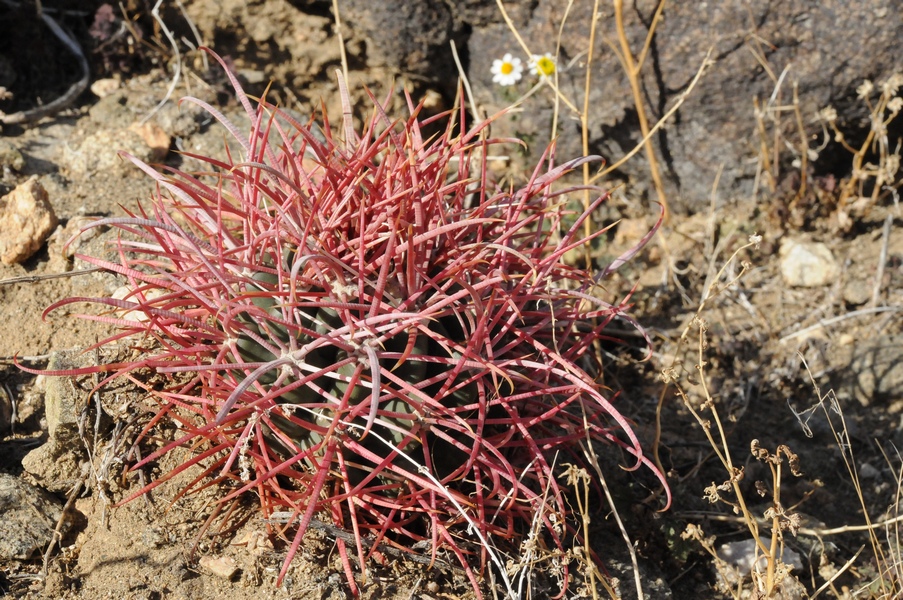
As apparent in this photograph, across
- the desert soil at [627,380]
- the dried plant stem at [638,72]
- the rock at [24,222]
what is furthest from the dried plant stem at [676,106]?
the rock at [24,222]

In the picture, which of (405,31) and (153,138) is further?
(405,31)

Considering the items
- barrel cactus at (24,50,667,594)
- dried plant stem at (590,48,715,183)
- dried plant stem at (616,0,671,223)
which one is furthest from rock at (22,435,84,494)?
dried plant stem at (616,0,671,223)

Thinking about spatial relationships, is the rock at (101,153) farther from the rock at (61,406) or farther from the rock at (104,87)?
the rock at (61,406)

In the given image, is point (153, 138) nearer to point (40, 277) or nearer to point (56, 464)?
point (40, 277)

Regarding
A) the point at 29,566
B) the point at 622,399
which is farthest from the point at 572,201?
the point at 29,566

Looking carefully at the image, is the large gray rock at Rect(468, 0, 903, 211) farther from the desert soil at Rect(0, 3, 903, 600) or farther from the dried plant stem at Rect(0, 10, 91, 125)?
the dried plant stem at Rect(0, 10, 91, 125)

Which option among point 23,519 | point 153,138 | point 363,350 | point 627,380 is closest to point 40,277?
point 23,519
